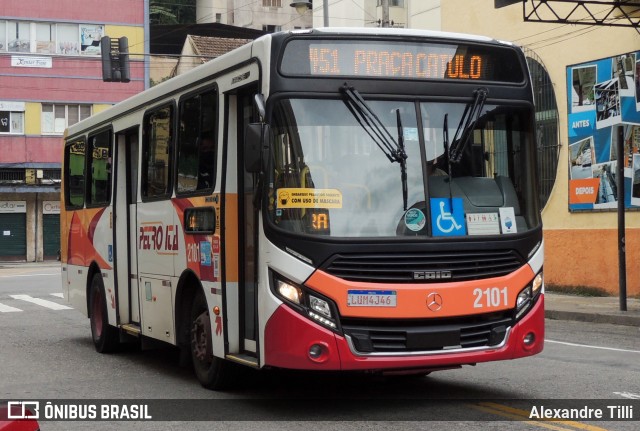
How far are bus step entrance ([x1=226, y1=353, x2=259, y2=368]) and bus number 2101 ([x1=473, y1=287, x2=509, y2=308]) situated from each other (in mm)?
1849

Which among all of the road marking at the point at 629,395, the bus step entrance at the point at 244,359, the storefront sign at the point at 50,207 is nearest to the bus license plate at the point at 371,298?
the bus step entrance at the point at 244,359

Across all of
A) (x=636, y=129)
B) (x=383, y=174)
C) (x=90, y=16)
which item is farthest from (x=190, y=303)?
(x=90, y=16)

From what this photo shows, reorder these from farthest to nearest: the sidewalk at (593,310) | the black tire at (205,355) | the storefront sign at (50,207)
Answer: the storefront sign at (50,207) → the sidewalk at (593,310) → the black tire at (205,355)

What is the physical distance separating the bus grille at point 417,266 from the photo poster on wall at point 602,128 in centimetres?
1376

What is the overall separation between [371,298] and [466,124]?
177cm

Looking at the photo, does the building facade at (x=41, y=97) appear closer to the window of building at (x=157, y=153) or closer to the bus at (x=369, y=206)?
the window of building at (x=157, y=153)

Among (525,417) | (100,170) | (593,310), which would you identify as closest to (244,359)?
(525,417)

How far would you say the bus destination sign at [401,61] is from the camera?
30.2 ft

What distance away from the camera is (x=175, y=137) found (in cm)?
1149

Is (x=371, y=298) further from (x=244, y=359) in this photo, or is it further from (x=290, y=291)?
(x=244, y=359)

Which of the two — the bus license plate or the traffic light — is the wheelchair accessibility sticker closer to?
the bus license plate

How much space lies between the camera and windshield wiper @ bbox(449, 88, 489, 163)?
929 centimetres

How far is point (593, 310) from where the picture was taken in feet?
66.3

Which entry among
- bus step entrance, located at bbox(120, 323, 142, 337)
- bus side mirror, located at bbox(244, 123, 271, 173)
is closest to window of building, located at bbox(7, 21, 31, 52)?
bus step entrance, located at bbox(120, 323, 142, 337)
